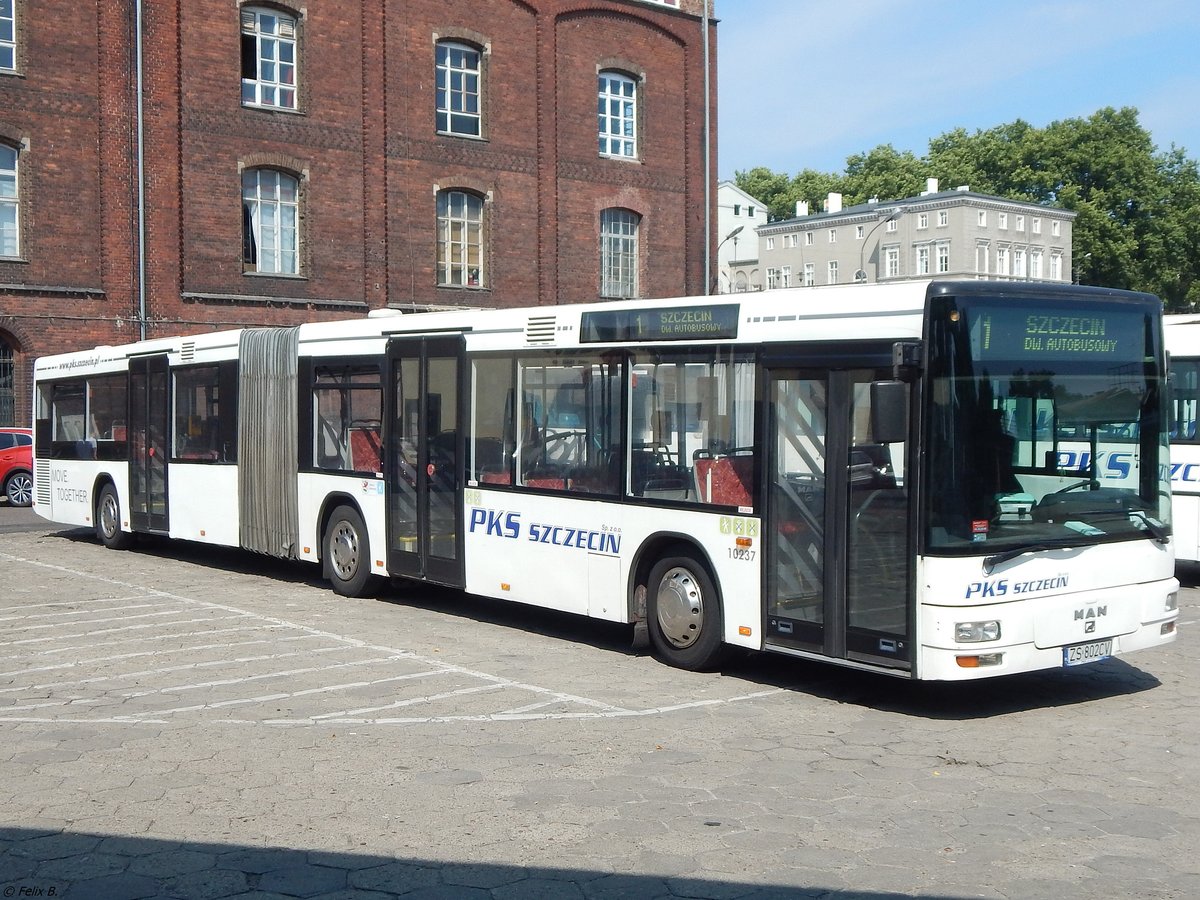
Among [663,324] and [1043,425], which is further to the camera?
[663,324]

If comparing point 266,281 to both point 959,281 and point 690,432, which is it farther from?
point 959,281

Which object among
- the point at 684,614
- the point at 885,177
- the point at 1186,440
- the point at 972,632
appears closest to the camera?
the point at 972,632

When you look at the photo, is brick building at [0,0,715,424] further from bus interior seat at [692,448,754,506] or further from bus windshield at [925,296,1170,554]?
bus windshield at [925,296,1170,554]

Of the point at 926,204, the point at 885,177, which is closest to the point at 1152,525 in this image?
the point at 926,204

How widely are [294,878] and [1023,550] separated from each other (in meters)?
4.94

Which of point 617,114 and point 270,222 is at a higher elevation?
point 617,114

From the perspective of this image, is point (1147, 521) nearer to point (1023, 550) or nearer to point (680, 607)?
point (1023, 550)

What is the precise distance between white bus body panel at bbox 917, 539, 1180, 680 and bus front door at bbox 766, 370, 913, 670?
0.71 ft

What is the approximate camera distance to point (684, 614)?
33.7ft

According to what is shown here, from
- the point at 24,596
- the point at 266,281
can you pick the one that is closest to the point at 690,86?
the point at 266,281

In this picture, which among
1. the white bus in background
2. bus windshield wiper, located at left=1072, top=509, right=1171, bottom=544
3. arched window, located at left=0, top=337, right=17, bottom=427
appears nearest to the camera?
bus windshield wiper, located at left=1072, top=509, right=1171, bottom=544

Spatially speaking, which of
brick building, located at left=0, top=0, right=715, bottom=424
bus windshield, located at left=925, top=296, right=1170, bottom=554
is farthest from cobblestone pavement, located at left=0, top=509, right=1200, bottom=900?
brick building, located at left=0, top=0, right=715, bottom=424

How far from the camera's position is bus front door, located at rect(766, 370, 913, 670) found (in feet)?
28.4

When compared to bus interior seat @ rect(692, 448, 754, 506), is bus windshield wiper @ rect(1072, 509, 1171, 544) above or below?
below
